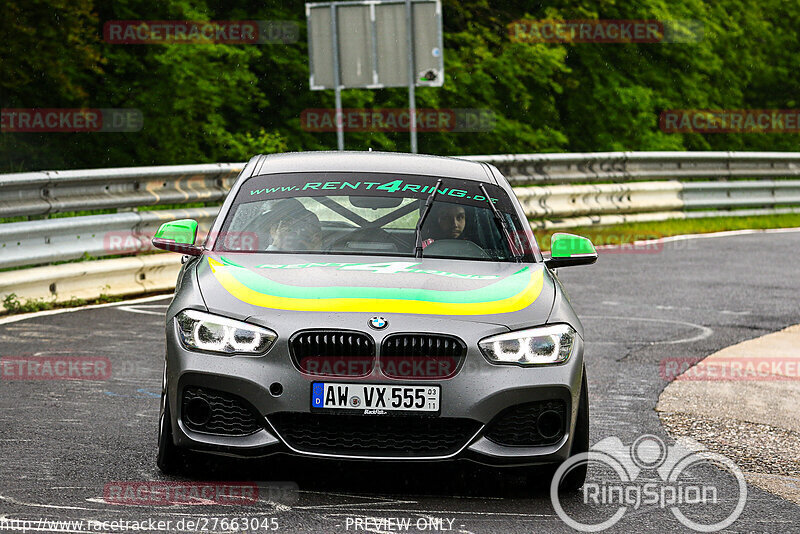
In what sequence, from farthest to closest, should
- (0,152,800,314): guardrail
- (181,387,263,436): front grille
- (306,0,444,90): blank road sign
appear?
(306,0,444,90): blank road sign, (0,152,800,314): guardrail, (181,387,263,436): front grille

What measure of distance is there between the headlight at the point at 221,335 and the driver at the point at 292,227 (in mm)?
1012

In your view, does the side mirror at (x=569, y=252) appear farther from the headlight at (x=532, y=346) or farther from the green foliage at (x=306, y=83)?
the green foliage at (x=306, y=83)

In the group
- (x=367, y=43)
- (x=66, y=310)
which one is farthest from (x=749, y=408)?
(x=367, y=43)

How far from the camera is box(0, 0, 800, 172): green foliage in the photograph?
2669 centimetres

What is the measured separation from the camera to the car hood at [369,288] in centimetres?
587

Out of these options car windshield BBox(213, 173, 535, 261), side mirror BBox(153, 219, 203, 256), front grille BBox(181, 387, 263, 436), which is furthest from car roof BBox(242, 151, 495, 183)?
front grille BBox(181, 387, 263, 436)

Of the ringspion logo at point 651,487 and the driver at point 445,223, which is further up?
the driver at point 445,223

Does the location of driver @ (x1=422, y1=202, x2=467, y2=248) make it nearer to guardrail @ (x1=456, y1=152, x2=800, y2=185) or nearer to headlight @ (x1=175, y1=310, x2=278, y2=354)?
headlight @ (x1=175, y1=310, x2=278, y2=354)

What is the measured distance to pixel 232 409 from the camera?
19.1 feet

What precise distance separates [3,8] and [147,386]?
2031 centimetres

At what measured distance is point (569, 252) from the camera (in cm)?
A: 720

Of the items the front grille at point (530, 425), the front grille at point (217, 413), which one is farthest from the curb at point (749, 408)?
the front grille at point (217, 413)

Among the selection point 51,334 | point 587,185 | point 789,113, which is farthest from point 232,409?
point 789,113

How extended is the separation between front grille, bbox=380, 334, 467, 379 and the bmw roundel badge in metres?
0.05
